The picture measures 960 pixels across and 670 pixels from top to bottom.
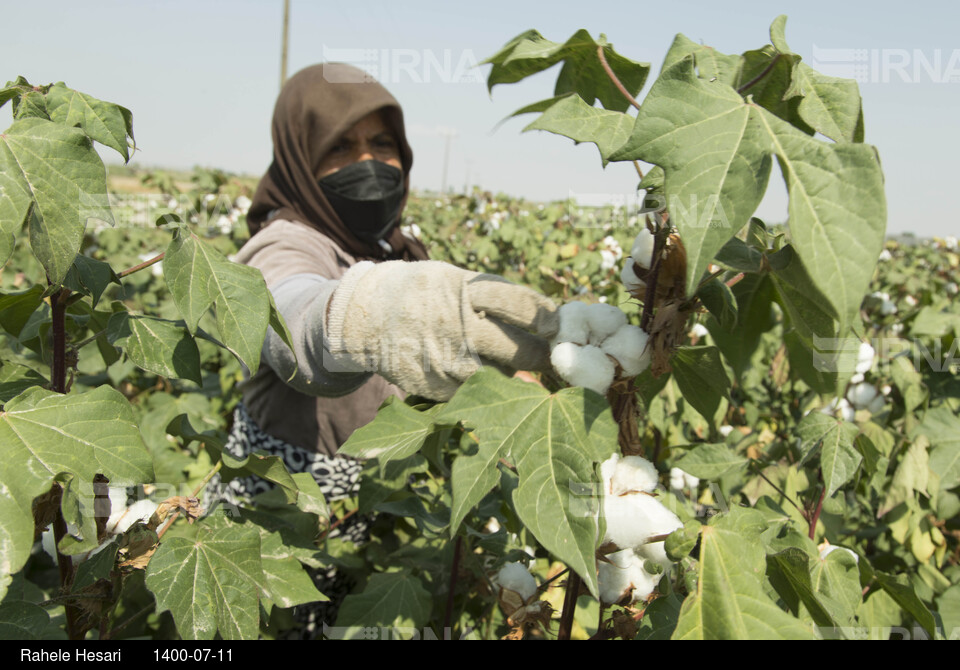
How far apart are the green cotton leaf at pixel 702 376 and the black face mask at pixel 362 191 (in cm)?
152

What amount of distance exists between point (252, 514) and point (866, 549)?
2.52 metres

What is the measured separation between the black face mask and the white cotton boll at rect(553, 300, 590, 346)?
4.84 ft

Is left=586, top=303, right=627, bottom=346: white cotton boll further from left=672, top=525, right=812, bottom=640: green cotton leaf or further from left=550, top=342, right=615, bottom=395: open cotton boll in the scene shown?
left=672, top=525, right=812, bottom=640: green cotton leaf

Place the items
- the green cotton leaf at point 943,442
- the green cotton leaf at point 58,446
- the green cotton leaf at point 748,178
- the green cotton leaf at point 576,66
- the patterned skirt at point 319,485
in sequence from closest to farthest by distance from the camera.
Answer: the green cotton leaf at point 748,178
the green cotton leaf at point 58,446
the green cotton leaf at point 576,66
the green cotton leaf at point 943,442
the patterned skirt at point 319,485

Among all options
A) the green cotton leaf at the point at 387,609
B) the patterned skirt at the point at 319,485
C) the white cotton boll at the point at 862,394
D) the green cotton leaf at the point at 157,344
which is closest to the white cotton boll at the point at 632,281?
the green cotton leaf at the point at 157,344

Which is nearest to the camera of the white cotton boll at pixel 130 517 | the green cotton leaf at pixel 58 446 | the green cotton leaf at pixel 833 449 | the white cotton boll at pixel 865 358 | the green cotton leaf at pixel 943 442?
the green cotton leaf at pixel 58 446

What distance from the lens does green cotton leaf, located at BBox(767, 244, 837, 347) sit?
0.80m

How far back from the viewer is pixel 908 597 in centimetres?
116

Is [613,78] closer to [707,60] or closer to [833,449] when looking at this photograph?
[707,60]

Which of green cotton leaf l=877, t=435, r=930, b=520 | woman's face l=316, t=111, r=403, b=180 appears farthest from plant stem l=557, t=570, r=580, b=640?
woman's face l=316, t=111, r=403, b=180

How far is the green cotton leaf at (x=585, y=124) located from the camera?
2.55ft

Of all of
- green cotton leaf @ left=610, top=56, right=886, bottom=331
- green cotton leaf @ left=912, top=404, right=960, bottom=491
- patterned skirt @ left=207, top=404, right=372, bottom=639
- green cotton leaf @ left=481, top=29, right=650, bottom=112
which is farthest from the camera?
patterned skirt @ left=207, top=404, right=372, bottom=639

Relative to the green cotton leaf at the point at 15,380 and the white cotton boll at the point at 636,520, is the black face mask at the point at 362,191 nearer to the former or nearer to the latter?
the green cotton leaf at the point at 15,380
